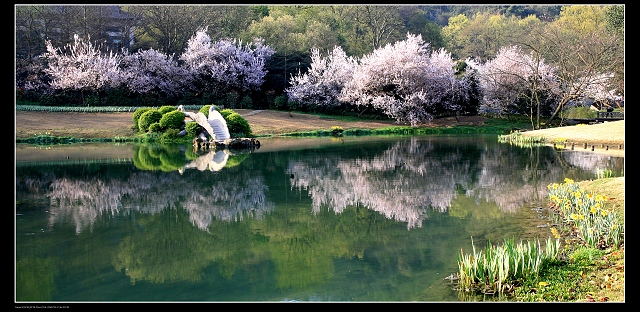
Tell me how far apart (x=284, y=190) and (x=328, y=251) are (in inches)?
218

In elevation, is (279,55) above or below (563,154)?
above

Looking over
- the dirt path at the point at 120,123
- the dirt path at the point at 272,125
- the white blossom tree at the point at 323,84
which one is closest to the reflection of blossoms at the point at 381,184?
the dirt path at the point at 272,125

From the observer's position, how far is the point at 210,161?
796 inches

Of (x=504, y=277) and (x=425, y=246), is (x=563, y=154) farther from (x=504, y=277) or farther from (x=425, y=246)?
(x=504, y=277)

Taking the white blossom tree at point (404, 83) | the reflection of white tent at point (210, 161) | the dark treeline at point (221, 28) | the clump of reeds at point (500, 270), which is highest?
the dark treeline at point (221, 28)

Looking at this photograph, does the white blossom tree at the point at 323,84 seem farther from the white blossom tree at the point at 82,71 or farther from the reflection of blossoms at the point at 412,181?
the reflection of blossoms at the point at 412,181

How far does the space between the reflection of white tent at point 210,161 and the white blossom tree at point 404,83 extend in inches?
719

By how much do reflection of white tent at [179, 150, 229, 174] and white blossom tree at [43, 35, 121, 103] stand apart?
18.7 meters

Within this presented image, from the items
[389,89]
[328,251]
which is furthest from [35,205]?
[389,89]

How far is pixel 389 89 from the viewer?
40.7 meters

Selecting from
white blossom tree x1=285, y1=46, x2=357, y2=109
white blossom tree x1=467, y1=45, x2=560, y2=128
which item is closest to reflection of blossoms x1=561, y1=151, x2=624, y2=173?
white blossom tree x1=467, y1=45, x2=560, y2=128

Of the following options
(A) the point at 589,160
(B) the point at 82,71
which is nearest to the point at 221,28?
(B) the point at 82,71

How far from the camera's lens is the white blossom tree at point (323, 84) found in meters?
42.6
